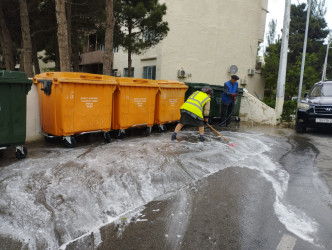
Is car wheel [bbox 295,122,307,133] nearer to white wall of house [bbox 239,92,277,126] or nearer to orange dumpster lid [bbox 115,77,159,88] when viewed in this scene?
white wall of house [bbox 239,92,277,126]

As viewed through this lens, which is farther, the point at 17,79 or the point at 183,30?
the point at 183,30

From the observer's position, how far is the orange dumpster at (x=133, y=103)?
252 inches

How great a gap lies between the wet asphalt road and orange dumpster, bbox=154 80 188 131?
4.67 ft

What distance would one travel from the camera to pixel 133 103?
666 cm

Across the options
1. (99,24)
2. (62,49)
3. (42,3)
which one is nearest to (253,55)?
(99,24)

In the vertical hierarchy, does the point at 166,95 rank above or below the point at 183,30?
below

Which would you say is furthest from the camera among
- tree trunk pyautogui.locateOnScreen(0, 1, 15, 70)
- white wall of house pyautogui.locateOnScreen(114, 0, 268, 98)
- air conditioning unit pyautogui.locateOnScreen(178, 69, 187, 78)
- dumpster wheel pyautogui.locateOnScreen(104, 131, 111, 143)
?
air conditioning unit pyautogui.locateOnScreen(178, 69, 187, 78)

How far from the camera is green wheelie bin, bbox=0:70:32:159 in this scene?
14.2ft

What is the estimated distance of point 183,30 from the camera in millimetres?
16984

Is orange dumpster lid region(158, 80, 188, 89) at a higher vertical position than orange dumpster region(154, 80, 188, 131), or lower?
higher

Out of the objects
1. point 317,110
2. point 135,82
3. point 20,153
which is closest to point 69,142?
point 20,153

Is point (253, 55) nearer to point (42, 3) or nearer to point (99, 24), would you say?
point (99, 24)

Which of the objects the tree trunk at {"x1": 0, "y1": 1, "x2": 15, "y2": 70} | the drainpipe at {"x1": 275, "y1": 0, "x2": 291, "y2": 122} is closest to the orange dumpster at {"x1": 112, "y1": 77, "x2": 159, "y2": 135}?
the drainpipe at {"x1": 275, "y1": 0, "x2": 291, "y2": 122}

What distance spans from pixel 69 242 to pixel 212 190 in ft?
6.64
